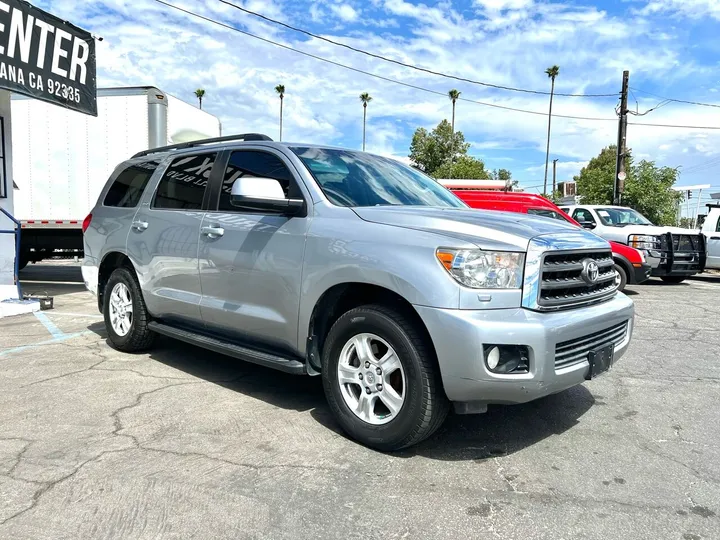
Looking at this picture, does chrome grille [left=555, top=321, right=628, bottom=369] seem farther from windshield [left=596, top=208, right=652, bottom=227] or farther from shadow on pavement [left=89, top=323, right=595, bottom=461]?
windshield [left=596, top=208, right=652, bottom=227]

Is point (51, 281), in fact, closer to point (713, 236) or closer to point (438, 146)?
point (713, 236)

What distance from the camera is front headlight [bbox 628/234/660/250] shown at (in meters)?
11.6

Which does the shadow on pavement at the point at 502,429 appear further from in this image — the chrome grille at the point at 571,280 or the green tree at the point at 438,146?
the green tree at the point at 438,146

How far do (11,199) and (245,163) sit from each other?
270 inches

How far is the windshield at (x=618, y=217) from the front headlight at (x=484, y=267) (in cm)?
1034

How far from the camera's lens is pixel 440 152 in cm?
4659

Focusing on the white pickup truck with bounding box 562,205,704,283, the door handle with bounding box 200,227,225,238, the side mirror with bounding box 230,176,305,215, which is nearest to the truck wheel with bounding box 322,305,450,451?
the side mirror with bounding box 230,176,305,215

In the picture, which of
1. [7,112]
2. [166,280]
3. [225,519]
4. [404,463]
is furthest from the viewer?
[7,112]

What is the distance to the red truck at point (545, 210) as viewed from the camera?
1082cm

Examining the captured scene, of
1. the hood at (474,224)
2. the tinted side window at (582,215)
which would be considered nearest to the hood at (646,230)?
the tinted side window at (582,215)

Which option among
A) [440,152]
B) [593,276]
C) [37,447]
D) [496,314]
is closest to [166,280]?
[37,447]

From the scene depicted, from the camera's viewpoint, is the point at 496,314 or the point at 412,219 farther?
the point at 412,219

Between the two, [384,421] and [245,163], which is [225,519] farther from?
[245,163]

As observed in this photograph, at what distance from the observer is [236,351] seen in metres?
4.16
